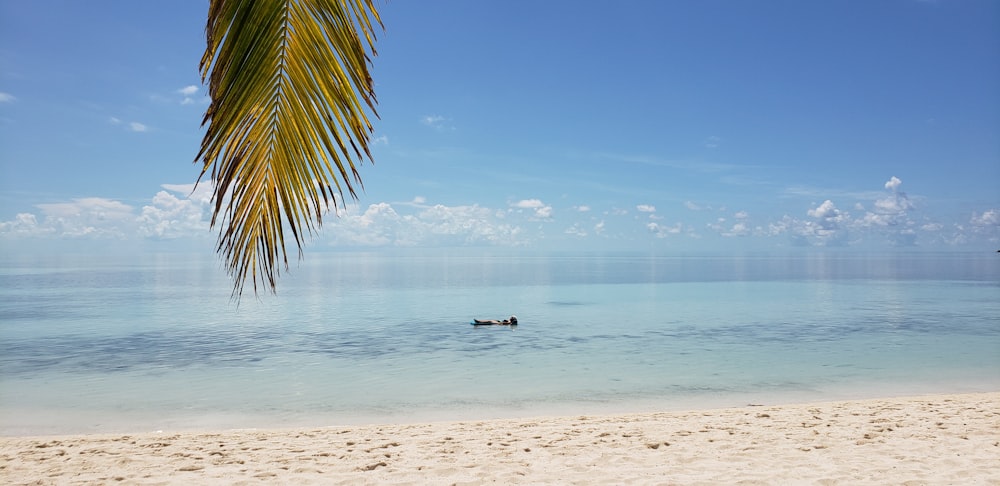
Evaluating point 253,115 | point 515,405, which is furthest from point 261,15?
point 515,405

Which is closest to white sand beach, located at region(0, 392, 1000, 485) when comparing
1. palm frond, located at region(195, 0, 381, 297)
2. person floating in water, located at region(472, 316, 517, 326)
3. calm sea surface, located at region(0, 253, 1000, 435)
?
calm sea surface, located at region(0, 253, 1000, 435)

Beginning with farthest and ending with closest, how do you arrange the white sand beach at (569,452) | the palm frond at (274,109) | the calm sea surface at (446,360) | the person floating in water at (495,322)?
the person floating in water at (495,322) < the calm sea surface at (446,360) < the white sand beach at (569,452) < the palm frond at (274,109)

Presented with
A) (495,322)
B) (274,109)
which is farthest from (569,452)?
(495,322)

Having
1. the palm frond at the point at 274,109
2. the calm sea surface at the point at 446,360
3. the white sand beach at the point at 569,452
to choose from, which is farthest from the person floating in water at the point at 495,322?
the palm frond at the point at 274,109

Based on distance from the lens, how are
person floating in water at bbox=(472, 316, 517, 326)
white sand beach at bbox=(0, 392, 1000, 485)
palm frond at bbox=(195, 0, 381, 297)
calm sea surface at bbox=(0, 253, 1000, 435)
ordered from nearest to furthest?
palm frond at bbox=(195, 0, 381, 297), white sand beach at bbox=(0, 392, 1000, 485), calm sea surface at bbox=(0, 253, 1000, 435), person floating in water at bbox=(472, 316, 517, 326)

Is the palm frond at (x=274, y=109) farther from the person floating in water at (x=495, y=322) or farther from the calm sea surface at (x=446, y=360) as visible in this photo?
the person floating in water at (x=495, y=322)

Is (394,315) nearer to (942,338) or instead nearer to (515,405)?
(515,405)

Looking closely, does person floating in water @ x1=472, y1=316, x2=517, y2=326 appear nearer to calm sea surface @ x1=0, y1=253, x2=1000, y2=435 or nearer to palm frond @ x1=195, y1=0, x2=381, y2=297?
calm sea surface @ x1=0, y1=253, x2=1000, y2=435

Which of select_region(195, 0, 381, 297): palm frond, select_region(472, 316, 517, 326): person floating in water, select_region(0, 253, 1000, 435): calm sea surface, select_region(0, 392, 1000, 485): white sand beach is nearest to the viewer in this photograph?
select_region(195, 0, 381, 297): palm frond

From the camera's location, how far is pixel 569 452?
9.76 metres

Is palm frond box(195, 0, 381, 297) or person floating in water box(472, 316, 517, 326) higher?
palm frond box(195, 0, 381, 297)

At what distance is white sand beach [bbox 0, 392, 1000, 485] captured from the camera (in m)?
8.33

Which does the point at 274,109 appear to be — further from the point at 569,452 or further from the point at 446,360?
the point at 446,360

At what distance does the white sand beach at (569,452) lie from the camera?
27.3 feet
